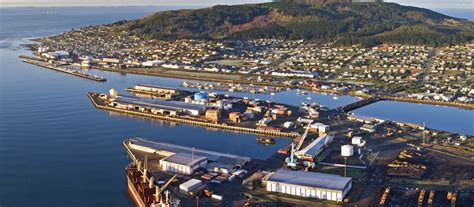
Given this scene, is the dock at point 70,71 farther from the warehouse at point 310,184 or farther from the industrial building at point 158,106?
the warehouse at point 310,184

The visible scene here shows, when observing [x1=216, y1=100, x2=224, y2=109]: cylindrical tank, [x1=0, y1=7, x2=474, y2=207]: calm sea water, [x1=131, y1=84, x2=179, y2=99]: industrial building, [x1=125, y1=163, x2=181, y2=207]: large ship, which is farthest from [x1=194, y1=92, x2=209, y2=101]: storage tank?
[x1=125, y1=163, x2=181, y2=207]: large ship

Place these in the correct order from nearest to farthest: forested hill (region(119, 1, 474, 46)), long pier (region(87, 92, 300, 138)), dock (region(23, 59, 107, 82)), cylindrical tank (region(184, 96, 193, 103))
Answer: long pier (region(87, 92, 300, 138)) < cylindrical tank (region(184, 96, 193, 103)) < dock (region(23, 59, 107, 82)) < forested hill (region(119, 1, 474, 46))

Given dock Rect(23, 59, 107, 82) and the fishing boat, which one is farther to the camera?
dock Rect(23, 59, 107, 82)

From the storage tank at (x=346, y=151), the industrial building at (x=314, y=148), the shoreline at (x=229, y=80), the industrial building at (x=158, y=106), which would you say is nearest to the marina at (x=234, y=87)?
the shoreline at (x=229, y=80)

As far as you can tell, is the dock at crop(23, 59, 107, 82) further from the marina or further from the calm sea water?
the marina

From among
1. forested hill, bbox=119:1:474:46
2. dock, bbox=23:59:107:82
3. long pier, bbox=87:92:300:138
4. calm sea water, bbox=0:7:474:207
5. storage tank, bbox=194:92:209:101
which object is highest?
forested hill, bbox=119:1:474:46

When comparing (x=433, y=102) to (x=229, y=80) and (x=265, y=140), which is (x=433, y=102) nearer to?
(x=265, y=140)
